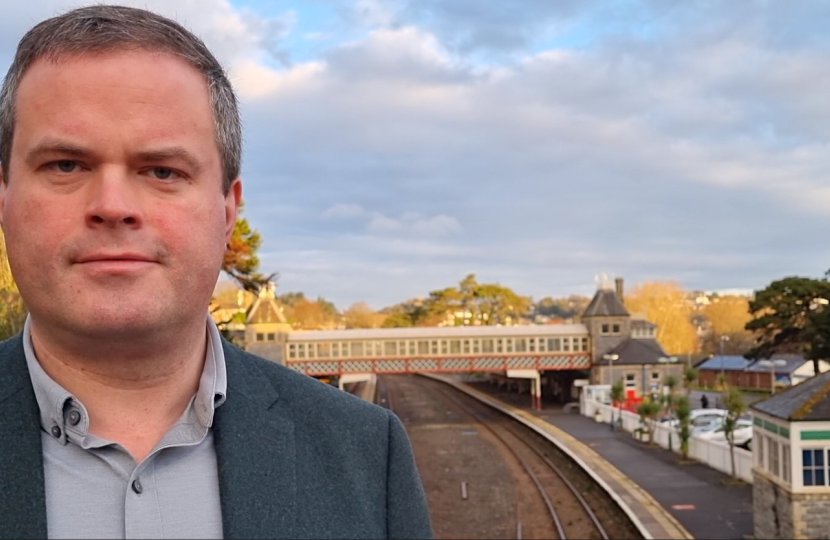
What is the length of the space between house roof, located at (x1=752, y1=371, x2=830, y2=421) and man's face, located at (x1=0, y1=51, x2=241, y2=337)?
1443cm

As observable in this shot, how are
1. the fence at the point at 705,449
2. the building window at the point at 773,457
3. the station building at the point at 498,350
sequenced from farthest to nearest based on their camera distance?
the station building at the point at 498,350
the fence at the point at 705,449
the building window at the point at 773,457

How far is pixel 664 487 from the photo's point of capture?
65.0 feet

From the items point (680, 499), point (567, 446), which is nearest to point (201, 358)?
point (680, 499)

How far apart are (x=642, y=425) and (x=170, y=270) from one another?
29.8m

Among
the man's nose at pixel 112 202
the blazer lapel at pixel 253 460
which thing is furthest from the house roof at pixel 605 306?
the man's nose at pixel 112 202

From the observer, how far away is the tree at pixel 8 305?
7.89 m

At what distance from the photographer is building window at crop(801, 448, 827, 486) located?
13.9m

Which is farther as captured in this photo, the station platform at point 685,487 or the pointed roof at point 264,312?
the pointed roof at point 264,312

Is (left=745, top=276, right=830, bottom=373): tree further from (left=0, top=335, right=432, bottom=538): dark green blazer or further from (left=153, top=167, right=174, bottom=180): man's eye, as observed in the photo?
(left=153, top=167, right=174, bottom=180): man's eye

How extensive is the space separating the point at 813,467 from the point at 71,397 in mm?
14965

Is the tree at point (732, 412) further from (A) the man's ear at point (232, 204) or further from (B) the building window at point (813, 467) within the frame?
(A) the man's ear at point (232, 204)

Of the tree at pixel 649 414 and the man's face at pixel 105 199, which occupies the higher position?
the man's face at pixel 105 199

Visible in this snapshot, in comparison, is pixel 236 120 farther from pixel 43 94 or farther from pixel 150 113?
pixel 43 94

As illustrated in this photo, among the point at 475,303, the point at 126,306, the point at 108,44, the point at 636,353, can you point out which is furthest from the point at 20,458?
the point at 475,303
